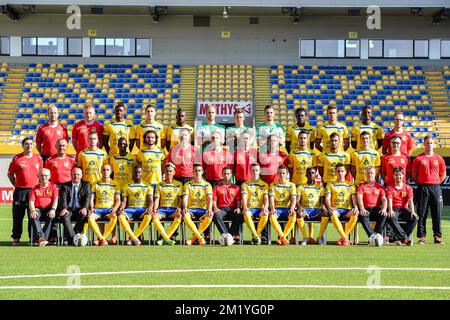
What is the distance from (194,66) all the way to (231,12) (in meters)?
2.76

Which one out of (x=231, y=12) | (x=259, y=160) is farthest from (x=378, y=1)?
(x=259, y=160)

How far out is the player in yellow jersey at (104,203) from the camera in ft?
37.7

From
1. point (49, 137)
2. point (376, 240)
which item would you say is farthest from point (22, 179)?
point (376, 240)

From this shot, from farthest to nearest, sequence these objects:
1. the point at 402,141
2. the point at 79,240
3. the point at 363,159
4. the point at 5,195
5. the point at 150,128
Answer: the point at 5,195, the point at 150,128, the point at 402,141, the point at 363,159, the point at 79,240

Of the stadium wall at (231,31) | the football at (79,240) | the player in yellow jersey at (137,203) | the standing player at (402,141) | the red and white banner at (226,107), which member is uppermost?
the stadium wall at (231,31)

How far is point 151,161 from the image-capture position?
1214 cm

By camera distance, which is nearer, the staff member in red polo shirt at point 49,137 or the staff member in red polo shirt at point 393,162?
the staff member in red polo shirt at point 393,162

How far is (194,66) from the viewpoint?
32469mm

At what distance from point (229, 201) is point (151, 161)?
1401 millimetres

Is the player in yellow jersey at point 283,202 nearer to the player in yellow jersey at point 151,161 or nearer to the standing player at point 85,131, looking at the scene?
the player in yellow jersey at point 151,161

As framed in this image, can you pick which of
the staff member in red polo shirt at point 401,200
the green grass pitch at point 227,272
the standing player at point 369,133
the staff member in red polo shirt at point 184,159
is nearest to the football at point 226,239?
the green grass pitch at point 227,272

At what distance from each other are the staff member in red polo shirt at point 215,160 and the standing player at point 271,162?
1.71 ft

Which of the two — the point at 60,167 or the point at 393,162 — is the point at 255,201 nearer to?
the point at 393,162
